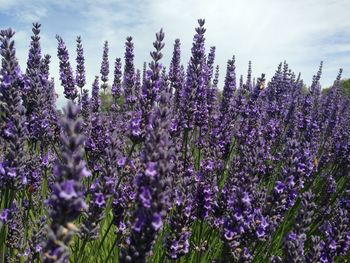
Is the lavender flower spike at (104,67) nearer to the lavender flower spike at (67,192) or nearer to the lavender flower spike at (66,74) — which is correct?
the lavender flower spike at (66,74)

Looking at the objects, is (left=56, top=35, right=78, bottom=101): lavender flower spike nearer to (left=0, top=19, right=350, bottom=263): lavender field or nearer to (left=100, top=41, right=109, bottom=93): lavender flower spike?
(left=0, top=19, right=350, bottom=263): lavender field

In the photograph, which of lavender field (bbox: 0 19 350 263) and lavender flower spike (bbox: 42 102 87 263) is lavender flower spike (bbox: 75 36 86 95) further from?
lavender flower spike (bbox: 42 102 87 263)

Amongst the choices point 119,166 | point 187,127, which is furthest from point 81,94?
point 119,166

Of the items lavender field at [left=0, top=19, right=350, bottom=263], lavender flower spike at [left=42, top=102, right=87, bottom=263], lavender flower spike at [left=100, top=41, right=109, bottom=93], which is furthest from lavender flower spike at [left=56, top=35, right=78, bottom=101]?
lavender flower spike at [left=42, top=102, right=87, bottom=263]

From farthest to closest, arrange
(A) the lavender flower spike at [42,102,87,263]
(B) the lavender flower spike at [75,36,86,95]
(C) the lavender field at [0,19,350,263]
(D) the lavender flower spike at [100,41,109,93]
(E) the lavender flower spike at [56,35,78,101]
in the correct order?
(D) the lavender flower spike at [100,41,109,93] < (B) the lavender flower spike at [75,36,86,95] < (E) the lavender flower spike at [56,35,78,101] < (C) the lavender field at [0,19,350,263] < (A) the lavender flower spike at [42,102,87,263]

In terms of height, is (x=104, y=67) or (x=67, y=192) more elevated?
(x=104, y=67)

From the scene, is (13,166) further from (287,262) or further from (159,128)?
(287,262)

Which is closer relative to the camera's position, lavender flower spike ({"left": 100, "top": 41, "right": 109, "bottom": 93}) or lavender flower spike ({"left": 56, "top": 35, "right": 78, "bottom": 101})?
lavender flower spike ({"left": 56, "top": 35, "right": 78, "bottom": 101})

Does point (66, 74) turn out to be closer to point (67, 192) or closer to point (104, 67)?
point (104, 67)

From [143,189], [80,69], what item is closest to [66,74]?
[80,69]

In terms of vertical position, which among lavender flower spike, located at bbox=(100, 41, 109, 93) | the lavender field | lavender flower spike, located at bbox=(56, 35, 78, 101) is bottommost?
the lavender field

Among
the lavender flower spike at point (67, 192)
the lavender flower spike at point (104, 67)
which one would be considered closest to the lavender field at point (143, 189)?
the lavender flower spike at point (67, 192)

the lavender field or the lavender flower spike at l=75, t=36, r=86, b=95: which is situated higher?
the lavender flower spike at l=75, t=36, r=86, b=95

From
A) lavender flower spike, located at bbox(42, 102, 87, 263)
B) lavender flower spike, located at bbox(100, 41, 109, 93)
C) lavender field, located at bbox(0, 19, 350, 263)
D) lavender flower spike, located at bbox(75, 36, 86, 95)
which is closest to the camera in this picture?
lavender flower spike, located at bbox(42, 102, 87, 263)
